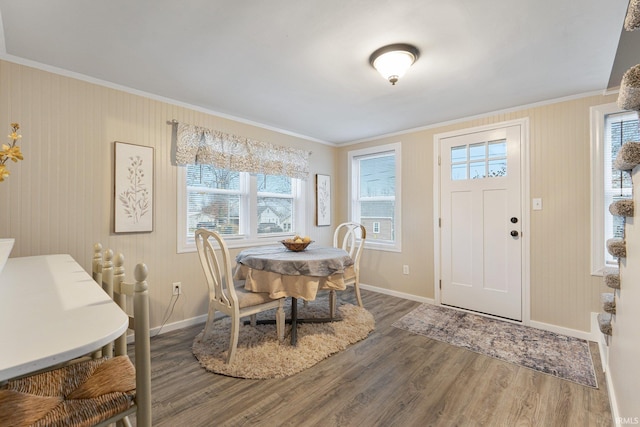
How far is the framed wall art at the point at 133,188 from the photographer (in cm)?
247

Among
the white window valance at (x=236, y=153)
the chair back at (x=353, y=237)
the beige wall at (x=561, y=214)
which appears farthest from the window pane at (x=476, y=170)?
the white window valance at (x=236, y=153)

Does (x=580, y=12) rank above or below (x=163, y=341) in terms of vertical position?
above

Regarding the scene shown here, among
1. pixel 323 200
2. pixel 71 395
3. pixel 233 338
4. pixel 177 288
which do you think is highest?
pixel 323 200

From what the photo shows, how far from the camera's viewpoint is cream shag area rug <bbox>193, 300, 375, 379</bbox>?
2.08m

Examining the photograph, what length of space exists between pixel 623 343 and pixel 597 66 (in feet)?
6.35

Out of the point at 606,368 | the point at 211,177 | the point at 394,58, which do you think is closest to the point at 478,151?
the point at 394,58

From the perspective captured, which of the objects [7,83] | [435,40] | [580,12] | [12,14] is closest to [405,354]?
[435,40]

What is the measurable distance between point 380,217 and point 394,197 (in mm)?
374

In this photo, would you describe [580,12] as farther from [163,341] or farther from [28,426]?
[163,341]

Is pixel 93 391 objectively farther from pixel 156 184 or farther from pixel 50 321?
pixel 156 184

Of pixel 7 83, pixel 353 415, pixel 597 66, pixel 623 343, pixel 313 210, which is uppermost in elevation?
pixel 597 66

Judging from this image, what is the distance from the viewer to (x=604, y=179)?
253 cm

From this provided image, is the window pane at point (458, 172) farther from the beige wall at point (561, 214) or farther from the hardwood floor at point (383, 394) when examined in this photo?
the hardwood floor at point (383, 394)

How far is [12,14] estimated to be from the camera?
1.62 meters
